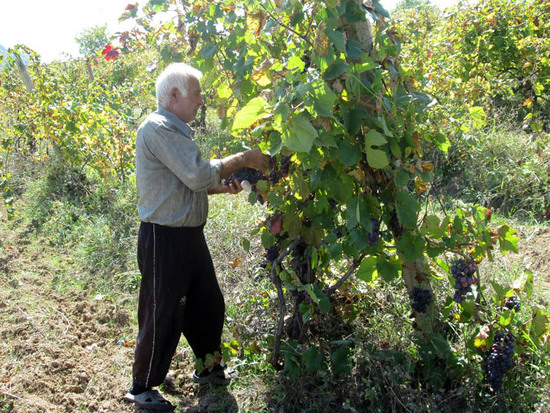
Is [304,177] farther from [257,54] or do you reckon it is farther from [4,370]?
[4,370]

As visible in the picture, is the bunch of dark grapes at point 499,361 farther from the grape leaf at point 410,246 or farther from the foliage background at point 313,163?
the grape leaf at point 410,246

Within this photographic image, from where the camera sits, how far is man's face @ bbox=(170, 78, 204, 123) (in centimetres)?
263

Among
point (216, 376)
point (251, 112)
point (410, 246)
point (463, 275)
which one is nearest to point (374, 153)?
point (251, 112)

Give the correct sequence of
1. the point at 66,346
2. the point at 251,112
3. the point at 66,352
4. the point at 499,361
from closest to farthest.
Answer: the point at 251,112, the point at 499,361, the point at 66,352, the point at 66,346

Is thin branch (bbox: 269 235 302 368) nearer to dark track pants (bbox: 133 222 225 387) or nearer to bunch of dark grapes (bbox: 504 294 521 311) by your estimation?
dark track pants (bbox: 133 222 225 387)

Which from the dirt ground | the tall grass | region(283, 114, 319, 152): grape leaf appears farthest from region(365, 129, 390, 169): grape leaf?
the tall grass

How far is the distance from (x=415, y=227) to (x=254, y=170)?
964 millimetres

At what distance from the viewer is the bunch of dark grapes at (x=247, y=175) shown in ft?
8.65

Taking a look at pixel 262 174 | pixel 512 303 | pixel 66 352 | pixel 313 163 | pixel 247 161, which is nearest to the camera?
pixel 313 163

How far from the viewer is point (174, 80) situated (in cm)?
261

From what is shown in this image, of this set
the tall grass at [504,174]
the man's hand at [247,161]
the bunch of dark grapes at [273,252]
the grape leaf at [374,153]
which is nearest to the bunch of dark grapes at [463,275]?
the grape leaf at [374,153]

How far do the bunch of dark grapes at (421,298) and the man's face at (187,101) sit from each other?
1.55 metres

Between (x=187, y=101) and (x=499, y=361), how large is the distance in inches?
82.0

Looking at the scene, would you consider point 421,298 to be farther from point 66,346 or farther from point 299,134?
point 66,346
